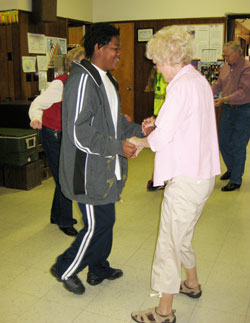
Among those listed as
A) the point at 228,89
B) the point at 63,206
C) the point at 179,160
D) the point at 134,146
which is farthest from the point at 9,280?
the point at 228,89

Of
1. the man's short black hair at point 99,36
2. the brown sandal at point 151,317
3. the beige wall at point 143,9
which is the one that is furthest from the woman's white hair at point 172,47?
the beige wall at point 143,9

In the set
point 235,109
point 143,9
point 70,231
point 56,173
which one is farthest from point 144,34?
point 70,231

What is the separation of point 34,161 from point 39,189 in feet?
1.12

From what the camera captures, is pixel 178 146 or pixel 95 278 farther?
pixel 95 278

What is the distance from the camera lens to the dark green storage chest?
3.88 m

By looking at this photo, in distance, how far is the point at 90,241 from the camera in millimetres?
1925

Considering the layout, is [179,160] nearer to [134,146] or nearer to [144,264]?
[134,146]

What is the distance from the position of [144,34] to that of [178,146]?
5.17m

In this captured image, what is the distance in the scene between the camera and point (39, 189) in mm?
3984

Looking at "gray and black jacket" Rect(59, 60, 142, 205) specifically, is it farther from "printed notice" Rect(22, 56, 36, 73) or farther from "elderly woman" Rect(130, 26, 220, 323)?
"printed notice" Rect(22, 56, 36, 73)

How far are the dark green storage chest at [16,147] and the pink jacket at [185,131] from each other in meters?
2.57

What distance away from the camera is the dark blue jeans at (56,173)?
8.86 ft

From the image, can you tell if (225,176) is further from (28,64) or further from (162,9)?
(162,9)

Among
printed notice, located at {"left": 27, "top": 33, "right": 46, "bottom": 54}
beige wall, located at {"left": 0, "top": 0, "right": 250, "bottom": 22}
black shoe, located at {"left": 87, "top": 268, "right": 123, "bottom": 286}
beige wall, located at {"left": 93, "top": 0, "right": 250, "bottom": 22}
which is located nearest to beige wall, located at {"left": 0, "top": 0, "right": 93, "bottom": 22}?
beige wall, located at {"left": 0, "top": 0, "right": 250, "bottom": 22}
